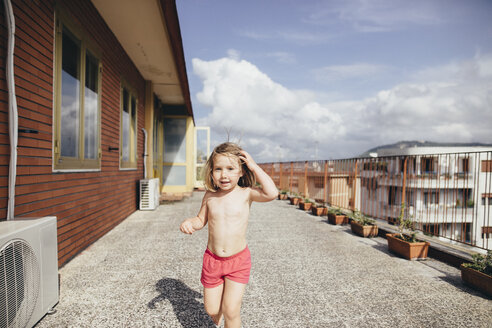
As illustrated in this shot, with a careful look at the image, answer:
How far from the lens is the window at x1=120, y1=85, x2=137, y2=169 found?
621 centimetres

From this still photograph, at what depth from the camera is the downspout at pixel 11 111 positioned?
2.33 meters

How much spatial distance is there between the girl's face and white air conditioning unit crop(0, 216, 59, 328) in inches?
53.5

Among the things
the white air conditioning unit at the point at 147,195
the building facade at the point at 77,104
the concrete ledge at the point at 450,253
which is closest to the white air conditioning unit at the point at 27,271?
the building facade at the point at 77,104

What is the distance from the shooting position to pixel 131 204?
7.10m

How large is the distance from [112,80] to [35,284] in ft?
14.5

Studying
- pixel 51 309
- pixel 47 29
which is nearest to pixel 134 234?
pixel 51 309

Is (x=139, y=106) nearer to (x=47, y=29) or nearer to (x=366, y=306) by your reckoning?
(x=47, y=29)

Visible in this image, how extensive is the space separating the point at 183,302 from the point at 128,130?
5.29 m

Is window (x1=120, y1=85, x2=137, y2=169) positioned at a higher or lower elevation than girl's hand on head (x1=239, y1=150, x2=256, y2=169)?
higher

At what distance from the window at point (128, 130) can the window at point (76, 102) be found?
Answer: 1510mm

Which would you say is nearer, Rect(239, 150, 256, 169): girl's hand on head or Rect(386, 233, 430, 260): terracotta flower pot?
Rect(239, 150, 256, 169): girl's hand on head

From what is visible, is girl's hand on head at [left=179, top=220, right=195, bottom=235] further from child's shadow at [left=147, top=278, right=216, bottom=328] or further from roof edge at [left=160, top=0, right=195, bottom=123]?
roof edge at [left=160, top=0, right=195, bottom=123]

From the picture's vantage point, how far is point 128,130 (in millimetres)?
6754

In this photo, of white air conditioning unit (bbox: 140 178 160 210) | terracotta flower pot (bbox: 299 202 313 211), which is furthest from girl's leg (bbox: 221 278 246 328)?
terracotta flower pot (bbox: 299 202 313 211)
